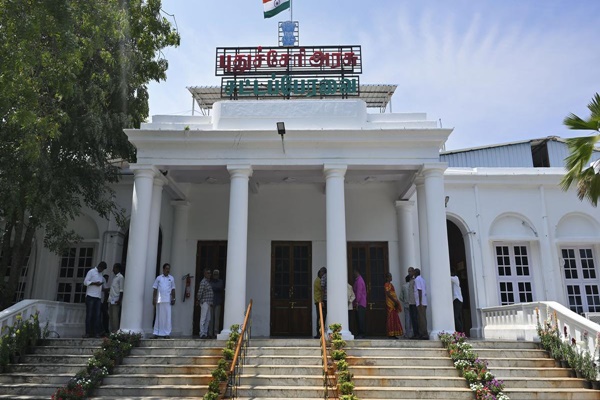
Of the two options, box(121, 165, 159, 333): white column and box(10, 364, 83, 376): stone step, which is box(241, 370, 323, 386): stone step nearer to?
box(10, 364, 83, 376): stone step

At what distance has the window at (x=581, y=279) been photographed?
15336mm

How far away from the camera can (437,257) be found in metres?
11.7

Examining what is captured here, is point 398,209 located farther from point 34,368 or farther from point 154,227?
point 34,368

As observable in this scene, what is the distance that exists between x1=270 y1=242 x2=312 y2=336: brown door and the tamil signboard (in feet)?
15.1

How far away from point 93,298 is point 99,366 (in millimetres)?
2967

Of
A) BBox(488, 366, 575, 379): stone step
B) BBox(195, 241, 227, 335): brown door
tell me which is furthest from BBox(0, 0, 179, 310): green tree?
BBox(488, 366, 575, 379): stone step

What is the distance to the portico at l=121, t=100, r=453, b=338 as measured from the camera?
1167 cm

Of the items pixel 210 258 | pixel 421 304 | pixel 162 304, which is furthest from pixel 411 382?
pixel 210 258

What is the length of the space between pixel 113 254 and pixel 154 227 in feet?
10.5

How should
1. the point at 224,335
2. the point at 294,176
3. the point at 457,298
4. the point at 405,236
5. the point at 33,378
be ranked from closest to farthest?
1. the point at 33,378
2. the point at 224,335
3. the point at 457,298
4. the point at 294,176
5. the point at 405,236

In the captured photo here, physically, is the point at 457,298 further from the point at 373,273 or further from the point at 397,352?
the point at 397,352

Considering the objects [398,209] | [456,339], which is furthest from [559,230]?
[456,339]

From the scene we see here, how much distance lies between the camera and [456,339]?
10.2 meters

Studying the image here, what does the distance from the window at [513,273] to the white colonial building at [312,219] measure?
3cm
